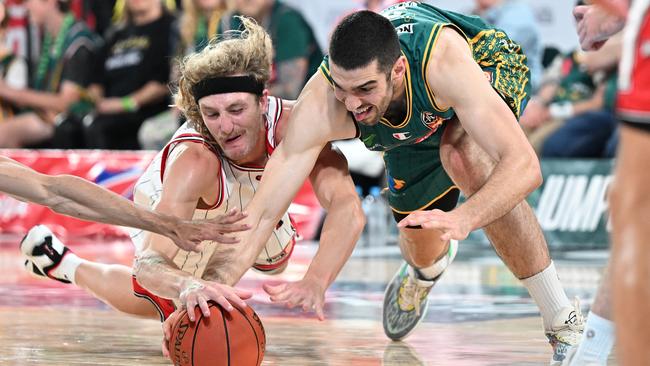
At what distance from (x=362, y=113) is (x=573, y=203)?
5439 mm

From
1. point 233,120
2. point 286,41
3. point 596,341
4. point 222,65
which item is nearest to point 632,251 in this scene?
point 596,341

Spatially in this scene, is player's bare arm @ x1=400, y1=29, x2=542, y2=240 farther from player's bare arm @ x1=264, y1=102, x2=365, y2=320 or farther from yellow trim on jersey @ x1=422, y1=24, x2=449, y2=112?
player's bare arm @ x1=264, y1=102, x2=365, y2=320

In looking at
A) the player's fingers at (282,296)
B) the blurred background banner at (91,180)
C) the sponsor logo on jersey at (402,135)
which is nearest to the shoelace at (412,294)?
the sponsor logo on jersey at (402,135)

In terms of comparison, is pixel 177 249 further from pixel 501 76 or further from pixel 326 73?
pixel 501 76

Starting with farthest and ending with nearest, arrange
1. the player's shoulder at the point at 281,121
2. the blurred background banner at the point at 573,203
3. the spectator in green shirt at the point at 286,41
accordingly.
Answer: the spectator in green shirt at the point at 286,41 → the blurred background banner at the point at 573,203 → the player's shoulder at the point at 281,121

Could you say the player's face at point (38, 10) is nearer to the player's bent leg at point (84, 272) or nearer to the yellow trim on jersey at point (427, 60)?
the player's bent leg at point (84, 272)

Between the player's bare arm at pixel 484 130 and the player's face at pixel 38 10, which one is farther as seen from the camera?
the player's face at pixel 38 10

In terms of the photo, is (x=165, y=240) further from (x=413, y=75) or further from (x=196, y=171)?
(x=413, y=75)

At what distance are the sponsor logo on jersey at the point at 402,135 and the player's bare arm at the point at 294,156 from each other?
20 centimetres

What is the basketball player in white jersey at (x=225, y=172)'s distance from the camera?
389cm

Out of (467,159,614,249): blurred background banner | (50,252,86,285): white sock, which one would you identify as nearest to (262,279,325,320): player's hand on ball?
(50,252,86,285): white sock

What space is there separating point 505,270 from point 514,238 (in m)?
3.59

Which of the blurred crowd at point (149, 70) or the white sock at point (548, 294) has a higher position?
the white sock at point (548, 294)

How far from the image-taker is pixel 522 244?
4.17 m
